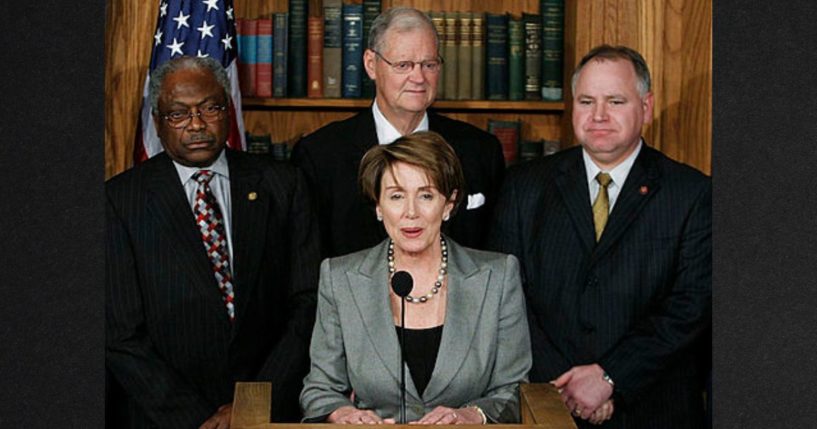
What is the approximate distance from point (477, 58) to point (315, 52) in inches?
19.9

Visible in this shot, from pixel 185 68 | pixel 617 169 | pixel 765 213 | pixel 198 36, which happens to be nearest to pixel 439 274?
pixel 765 213

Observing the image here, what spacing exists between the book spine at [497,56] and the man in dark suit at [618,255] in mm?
844

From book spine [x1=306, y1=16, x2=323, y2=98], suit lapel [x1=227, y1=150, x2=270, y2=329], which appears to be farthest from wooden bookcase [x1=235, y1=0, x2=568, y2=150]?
suit lapel [x1=227, y1=150, x2=270, y2=329]

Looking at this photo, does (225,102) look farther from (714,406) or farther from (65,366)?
(714,406)

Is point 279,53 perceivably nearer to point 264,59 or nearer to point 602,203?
point 264,59

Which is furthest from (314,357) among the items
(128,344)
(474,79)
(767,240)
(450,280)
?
(474,79)

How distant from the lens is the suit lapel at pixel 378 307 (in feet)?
11.8

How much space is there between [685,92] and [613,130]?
83cm

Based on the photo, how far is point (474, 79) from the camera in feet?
16.9

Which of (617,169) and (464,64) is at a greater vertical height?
(464,64)

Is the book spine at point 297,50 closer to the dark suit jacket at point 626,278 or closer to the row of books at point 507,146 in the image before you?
the row of books at point 507,146

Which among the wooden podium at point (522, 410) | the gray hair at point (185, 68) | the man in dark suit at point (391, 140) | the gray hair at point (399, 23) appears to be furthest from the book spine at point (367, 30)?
the wooden podium at point (522, 410)

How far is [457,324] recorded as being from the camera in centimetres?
360

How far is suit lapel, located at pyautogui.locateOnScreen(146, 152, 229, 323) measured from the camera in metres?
4.20
